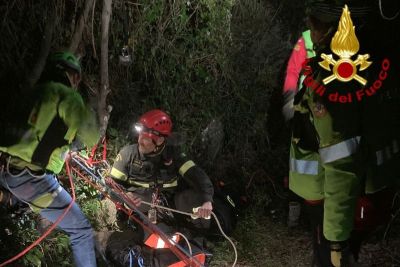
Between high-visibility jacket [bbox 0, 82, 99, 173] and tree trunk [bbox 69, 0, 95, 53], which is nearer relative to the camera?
high-visibility jacket [bbox 0, 82, 99, 173]

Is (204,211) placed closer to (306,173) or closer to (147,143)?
(147,143)

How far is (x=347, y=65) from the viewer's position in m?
2.25

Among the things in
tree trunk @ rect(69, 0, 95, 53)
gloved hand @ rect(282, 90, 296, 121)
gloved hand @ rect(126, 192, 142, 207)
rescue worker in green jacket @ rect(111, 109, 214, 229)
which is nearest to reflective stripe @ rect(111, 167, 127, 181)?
rescue worker in green jacket @ rect(111, 109, 214, 229)

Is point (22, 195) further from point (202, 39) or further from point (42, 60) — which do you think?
point (202, 39)

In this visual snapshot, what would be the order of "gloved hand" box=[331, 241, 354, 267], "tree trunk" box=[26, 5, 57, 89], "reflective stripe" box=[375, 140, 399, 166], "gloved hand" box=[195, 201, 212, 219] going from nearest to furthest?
1. "reflective stripe" box=[375, 140, 399, 166]
2. "gloved hand" box=[331, 241, 354, 267]
3. "gloved hand" box=[195, 201, 212, 219]
4. "tree trunk" box=[26, 5, 57, 89]

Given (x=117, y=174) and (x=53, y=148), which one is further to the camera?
(x=117, y=174)

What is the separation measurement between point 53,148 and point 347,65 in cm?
251

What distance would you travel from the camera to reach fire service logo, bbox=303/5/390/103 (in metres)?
2.25

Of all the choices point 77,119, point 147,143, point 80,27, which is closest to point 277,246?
point 147,143

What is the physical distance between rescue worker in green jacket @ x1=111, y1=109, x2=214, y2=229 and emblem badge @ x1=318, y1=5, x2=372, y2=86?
260 centimetres

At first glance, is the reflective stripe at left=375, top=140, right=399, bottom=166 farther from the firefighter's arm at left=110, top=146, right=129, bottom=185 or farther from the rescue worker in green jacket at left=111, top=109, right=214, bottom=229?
the firefighter's arm at left=110, top=146, right=129, bottom=185

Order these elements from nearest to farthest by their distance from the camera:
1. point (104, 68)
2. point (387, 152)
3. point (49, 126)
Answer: point (387, 152)
point (49, 126)
point (104, 68)

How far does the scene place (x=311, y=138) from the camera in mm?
2572

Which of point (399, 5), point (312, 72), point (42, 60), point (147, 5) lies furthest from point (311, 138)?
point (147, 5)
